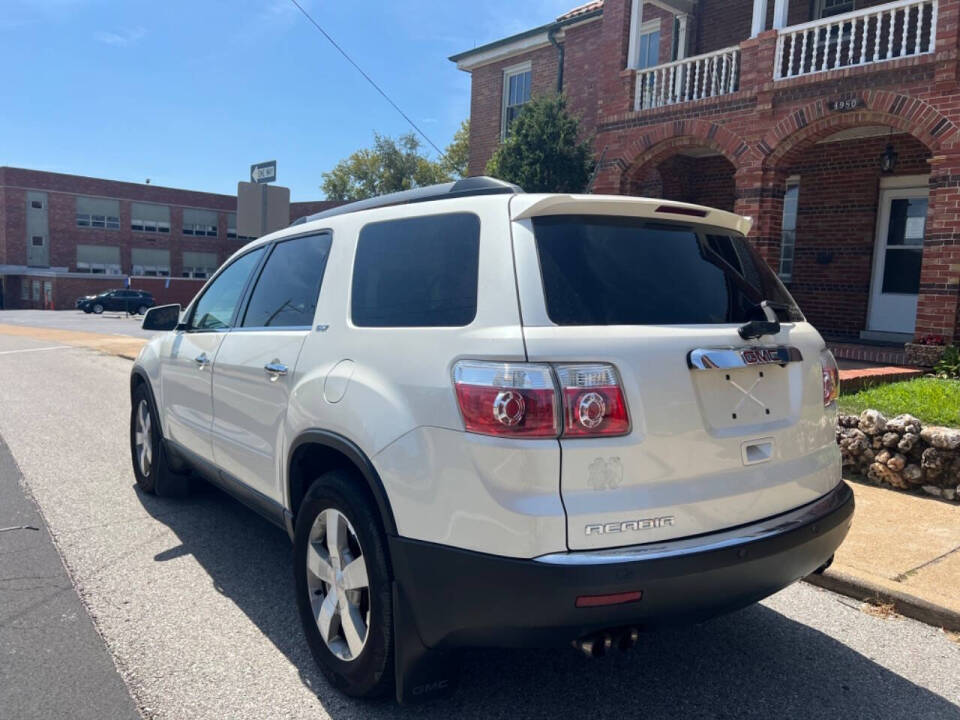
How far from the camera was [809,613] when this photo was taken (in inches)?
149

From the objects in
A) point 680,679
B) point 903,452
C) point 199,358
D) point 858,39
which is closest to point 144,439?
point 199,358

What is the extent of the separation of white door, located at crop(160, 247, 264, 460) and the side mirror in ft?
0.70

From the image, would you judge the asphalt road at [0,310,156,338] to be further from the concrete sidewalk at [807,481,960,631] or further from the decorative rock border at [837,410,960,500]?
the concrete sidewalk at [807,481,960,631]

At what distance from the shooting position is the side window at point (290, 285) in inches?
139

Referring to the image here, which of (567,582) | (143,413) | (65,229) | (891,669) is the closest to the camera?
(567,582)

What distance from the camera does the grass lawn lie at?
590cm

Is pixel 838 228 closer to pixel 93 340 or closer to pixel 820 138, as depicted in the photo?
pixel 820 138

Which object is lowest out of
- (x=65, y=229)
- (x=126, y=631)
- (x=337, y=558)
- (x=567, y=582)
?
(x=126, y=631)

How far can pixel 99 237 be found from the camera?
187ft

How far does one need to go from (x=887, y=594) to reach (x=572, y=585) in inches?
98.7

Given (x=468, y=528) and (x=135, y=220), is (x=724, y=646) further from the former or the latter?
(x=135, y=220)

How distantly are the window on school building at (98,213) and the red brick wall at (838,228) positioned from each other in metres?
56.2

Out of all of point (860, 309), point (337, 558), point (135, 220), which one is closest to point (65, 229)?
point (135, 220)

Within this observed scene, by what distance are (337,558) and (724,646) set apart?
180 cm
